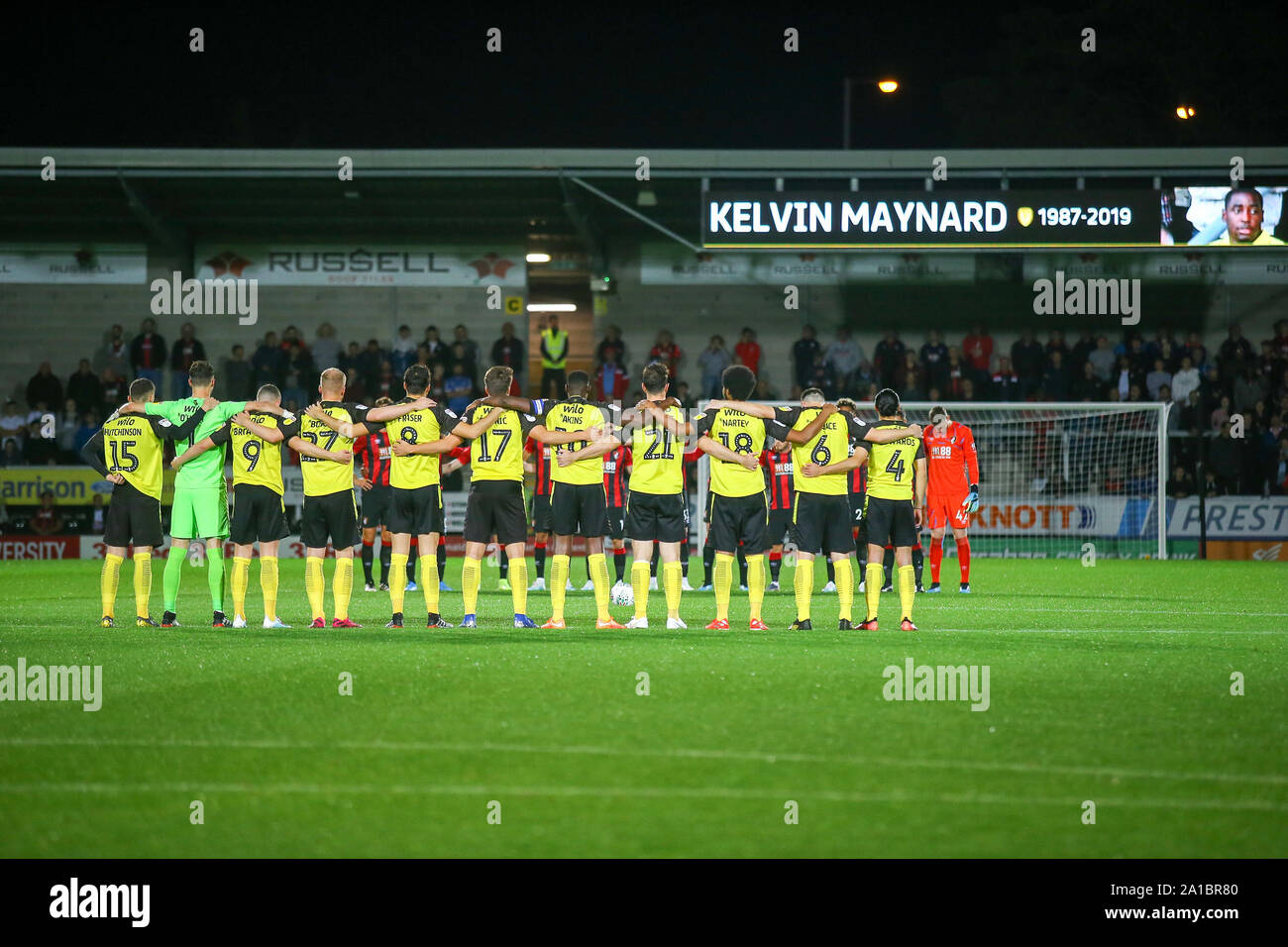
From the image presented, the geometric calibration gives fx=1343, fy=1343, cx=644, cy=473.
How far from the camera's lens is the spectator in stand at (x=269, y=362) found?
26.9m

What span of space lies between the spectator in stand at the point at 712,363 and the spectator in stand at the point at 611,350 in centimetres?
172

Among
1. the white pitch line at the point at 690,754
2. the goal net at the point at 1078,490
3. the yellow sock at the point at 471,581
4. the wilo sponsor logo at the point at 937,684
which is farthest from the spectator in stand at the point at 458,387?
the white pitch line at the point at 690,754

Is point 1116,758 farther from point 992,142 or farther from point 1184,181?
point 992,142

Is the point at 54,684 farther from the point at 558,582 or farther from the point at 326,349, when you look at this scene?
the point at 326,349

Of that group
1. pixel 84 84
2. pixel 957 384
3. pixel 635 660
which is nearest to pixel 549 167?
pixel 957 384

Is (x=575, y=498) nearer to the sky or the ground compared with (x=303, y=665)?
nearer to the sky

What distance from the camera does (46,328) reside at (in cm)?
2972

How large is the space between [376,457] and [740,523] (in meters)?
6.02

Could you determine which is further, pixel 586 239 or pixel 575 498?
pixel 586 239

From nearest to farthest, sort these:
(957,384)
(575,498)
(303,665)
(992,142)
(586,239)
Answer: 1. (303,665)
2. (575,498)
3. (957,384)
4. (586,239)
5. (992,142)

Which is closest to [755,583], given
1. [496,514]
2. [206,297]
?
[496,514]

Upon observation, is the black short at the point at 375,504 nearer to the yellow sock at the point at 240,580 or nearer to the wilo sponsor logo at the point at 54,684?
the yellow sock at the point at 240,580

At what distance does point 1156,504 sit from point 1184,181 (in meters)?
6.33

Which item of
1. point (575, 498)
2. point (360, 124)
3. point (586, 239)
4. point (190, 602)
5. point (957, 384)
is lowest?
point (190, 602)
